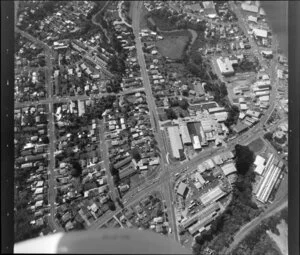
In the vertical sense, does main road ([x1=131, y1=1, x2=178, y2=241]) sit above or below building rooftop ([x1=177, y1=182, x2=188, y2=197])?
above

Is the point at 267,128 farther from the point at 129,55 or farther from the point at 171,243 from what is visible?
the point at 171,243

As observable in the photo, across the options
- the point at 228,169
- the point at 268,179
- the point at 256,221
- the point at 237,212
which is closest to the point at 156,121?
the point at 228,169

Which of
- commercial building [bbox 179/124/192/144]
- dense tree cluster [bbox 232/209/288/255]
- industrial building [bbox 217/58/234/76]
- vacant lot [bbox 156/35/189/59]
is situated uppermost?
vacant lot [bbox 156/35/189/59]

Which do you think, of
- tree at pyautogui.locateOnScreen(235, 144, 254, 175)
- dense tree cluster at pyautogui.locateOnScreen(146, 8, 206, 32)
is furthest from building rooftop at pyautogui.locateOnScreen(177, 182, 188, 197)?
dense tree cluster at pyautogui.locateOnScreen(146, 8, 206, 32)

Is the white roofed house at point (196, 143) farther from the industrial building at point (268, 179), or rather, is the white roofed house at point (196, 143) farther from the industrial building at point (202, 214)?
the industrial building at point (268, 179)

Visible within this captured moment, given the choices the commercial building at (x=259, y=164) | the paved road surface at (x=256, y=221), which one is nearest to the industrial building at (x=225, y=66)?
the commercial building at (x=259, y=164)

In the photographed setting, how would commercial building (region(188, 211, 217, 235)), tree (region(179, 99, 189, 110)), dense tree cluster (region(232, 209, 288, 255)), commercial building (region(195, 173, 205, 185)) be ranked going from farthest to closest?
tree (region(179, 99, 189, 110)) < commercial building (region(195, 173, 205, 185)) < commercial building (region(188, 211, 217, 235)) < dense tree cluster (region(232, 209, 288, 255))

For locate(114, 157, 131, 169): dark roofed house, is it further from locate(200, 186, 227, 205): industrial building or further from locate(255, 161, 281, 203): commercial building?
locate(255, 161, 281, 203): commercial building
